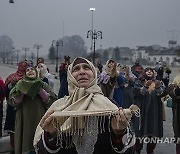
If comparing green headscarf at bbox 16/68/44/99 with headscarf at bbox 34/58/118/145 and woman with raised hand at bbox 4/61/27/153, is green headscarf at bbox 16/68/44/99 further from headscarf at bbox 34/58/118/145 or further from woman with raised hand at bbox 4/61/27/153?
headscarf at bbox 34/58/118/145

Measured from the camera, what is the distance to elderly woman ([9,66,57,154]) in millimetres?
4559

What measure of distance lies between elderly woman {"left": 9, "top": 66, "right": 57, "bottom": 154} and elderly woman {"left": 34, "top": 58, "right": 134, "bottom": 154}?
2.41m

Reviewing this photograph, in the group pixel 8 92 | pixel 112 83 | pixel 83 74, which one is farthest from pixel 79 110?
pixel 112 83

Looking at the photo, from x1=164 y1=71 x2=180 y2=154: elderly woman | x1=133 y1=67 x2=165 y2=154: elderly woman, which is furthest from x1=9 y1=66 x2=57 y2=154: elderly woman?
x1=164 y1=71 x2=180 y2=154: elderly woman

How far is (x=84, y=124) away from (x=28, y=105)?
2.81 metres

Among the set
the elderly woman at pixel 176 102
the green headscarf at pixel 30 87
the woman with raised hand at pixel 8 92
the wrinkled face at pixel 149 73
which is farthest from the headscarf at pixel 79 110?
the wrinkled face at pixel 149 73

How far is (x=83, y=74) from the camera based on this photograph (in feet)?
7.22

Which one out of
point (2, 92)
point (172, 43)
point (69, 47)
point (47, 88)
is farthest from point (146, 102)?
point (172, 43)

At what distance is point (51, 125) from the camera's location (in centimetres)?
198

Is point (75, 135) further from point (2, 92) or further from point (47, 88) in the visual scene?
point (2, 92)

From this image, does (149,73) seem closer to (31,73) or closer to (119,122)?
(31,73)

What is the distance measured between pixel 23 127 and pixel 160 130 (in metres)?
2.46

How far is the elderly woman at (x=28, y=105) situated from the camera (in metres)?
4.56

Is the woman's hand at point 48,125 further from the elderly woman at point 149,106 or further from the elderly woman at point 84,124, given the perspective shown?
the elderly woman at point 149,106
